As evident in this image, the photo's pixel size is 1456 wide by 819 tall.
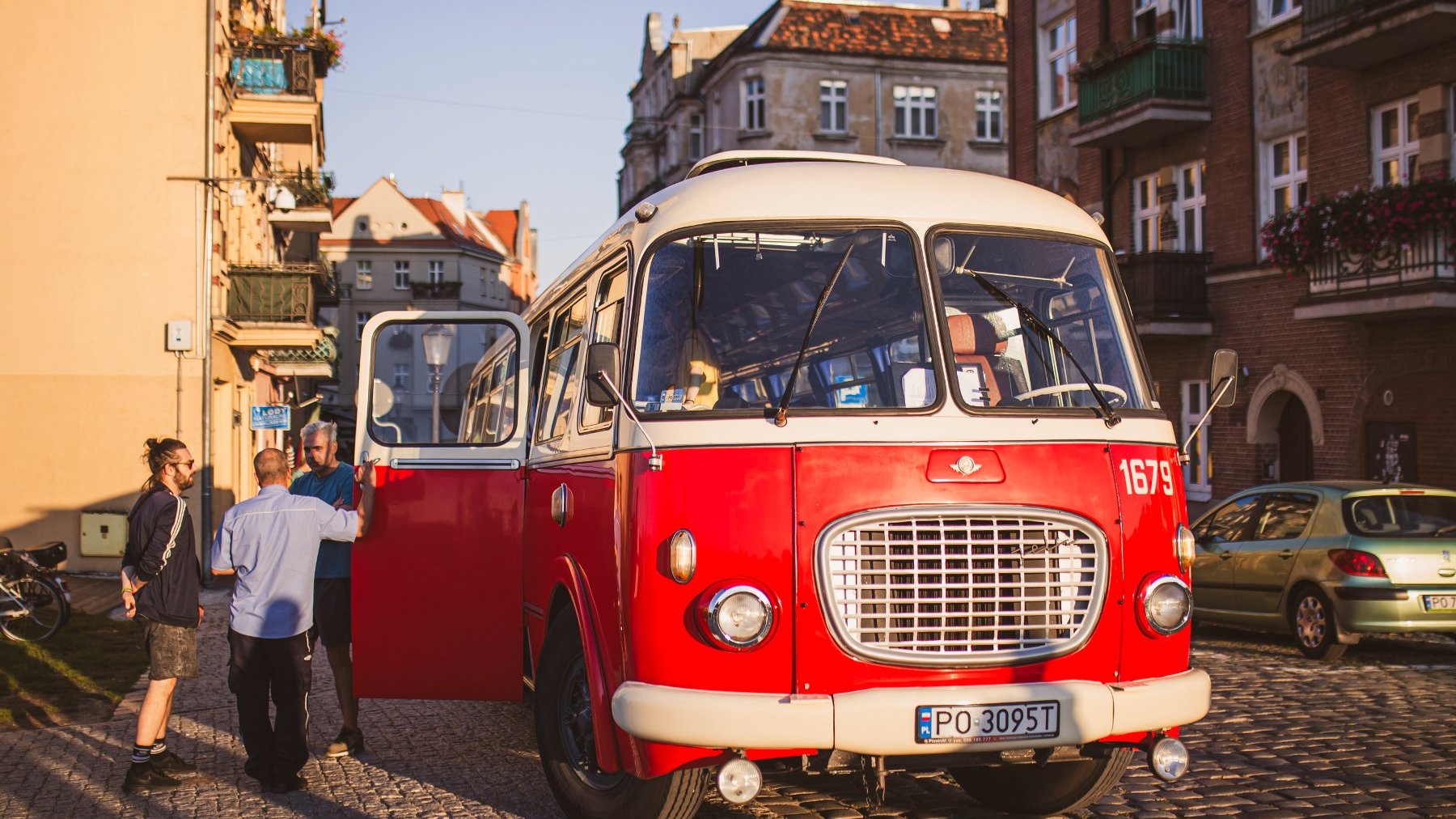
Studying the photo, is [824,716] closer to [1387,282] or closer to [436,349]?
[436,349]

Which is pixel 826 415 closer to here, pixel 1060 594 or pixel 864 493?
pixel 864 493

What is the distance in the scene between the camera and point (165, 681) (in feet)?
26.2

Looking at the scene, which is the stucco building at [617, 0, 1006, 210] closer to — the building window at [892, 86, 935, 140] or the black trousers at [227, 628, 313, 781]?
the building window at [892, 86, 935, 140]

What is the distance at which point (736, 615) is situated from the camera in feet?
18.4

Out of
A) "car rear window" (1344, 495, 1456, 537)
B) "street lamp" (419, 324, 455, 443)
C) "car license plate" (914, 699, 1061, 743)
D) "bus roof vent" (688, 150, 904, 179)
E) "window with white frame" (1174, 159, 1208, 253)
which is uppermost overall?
"window with white frame" (1174, 159, 1208, 253)

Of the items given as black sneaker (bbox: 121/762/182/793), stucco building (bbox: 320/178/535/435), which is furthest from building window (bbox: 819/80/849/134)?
black sneaker (bbox: 121/762/182/793)

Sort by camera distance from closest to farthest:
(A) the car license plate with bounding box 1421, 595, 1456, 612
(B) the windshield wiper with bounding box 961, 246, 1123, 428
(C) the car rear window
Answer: (B) the windshield wiper with bounding box 961, 246, 1123, 428 < (A) the car license plate with bounding box 1421, 595, 1456, 612 < (C) the car rear window

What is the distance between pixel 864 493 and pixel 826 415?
347mm

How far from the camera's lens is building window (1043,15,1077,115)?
31.9m

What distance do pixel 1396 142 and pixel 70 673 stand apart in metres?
18.4

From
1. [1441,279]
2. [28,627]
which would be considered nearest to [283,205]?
[28,627]

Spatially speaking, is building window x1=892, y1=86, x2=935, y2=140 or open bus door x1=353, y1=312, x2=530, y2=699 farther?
building window x1=892, y1=86, x2=935, y2=140

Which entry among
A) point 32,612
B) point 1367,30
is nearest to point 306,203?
point 32,612

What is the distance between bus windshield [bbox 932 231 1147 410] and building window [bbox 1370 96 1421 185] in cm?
1610
